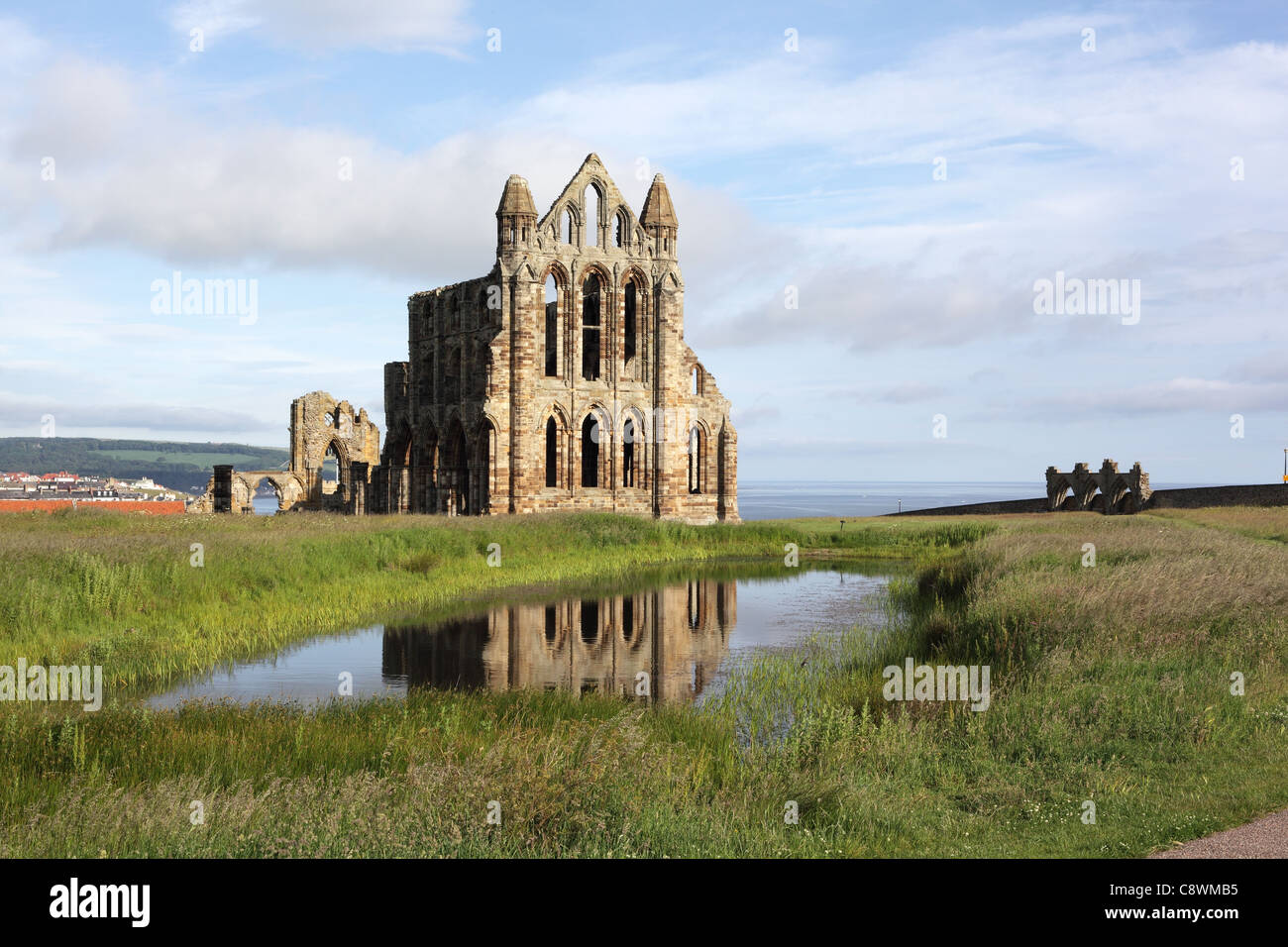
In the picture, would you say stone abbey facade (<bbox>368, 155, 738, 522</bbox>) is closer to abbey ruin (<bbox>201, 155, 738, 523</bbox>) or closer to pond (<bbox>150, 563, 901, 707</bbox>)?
abbey ruin (<bbox>201, 155, 738, 523</bbox>)

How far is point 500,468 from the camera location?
4894 centimetres

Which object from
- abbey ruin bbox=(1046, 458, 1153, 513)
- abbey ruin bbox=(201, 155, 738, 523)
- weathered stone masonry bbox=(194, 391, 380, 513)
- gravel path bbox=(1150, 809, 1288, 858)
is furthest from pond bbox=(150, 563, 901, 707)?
weathered stone masonry bbox=(194, 391, 380, 513)

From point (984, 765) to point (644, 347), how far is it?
143ft

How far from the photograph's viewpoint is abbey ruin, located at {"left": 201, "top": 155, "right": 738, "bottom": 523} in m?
49.5

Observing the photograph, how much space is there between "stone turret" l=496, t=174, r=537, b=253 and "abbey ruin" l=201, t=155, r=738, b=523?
2.6 inches

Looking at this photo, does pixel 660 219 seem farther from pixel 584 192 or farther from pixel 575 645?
pixel 575 645

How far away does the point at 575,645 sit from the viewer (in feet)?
71.4

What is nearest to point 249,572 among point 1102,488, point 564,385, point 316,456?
point 564,385

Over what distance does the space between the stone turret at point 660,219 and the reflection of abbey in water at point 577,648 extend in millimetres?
29249

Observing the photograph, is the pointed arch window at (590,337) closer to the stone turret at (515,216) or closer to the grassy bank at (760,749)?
the stone turret at (515,216)

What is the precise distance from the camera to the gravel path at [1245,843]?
7.56m

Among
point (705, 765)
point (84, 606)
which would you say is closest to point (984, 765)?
point (705, 765)

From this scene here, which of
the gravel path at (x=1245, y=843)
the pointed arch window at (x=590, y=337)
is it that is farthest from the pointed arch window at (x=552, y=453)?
the gravel path at (x=1245, y=843)
